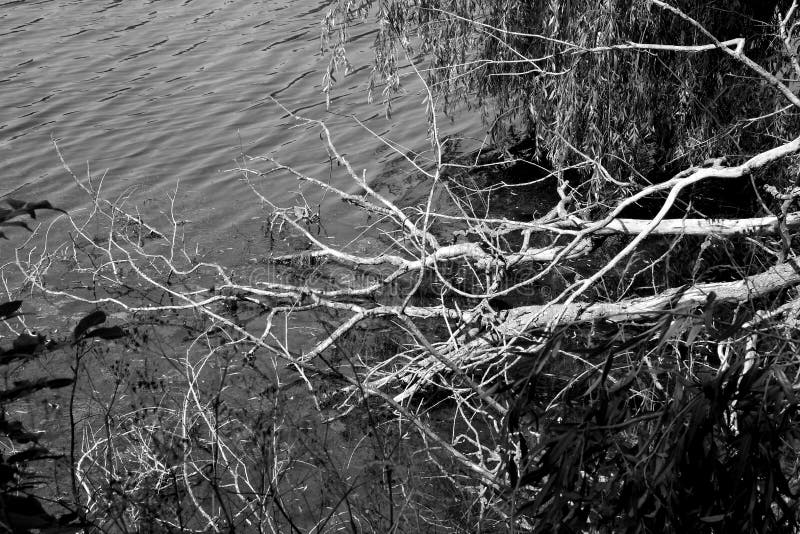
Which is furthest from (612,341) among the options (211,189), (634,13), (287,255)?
(211,189)

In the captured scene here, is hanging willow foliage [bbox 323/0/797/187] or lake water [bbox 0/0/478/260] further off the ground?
hanging willow foliage [bbox 323/0/797/187]

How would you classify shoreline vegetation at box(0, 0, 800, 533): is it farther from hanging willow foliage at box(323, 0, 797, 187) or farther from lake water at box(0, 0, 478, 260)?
lake water at box(0, 0, 478, 260)

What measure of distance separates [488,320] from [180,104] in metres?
8.05

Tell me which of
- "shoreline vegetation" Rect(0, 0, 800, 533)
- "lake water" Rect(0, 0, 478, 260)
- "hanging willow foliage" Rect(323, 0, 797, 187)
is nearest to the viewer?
"shoreline vegetation" Rect(0, 0, 800, 533)

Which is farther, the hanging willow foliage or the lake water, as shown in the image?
the lake water

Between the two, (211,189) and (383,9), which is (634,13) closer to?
(383,9)

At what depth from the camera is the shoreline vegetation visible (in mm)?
2961

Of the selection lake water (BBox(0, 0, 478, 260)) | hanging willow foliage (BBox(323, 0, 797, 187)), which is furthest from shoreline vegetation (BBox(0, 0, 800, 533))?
lake water (BBox(0, 0, 478, 260))

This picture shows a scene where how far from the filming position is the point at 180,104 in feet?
41.6

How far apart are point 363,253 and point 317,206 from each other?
4.24 feet

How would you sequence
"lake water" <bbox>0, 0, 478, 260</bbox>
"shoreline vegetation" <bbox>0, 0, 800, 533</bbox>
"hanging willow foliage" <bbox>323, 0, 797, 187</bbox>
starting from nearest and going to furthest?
"shoreline vegetation" <bbox>0, 0, 800, 533</bbox> → "hanging willow foliage" <bbox>323, 0, 797, 187</bbox> → "lake water" <bbox>0, 0, 478, 260</bbox>

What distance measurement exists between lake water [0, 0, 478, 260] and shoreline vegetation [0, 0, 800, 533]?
441mm

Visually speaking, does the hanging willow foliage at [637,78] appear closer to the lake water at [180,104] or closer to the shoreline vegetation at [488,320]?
the shoreline vegetation at [488,320]

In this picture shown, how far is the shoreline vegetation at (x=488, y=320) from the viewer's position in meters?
2.96
